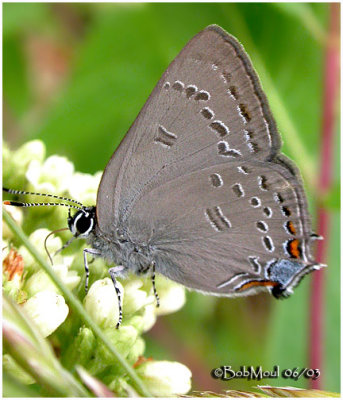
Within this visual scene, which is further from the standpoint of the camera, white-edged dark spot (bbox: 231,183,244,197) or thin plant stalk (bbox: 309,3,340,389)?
thin plant stalk (bbox: 309,3,340,389)

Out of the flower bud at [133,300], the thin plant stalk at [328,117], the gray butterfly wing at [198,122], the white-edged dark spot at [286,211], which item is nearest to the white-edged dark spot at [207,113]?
the gray butterfly wing at [198,122]

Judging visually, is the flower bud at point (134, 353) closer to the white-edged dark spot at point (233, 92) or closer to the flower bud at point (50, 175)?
the flower bud at point (50, 175)

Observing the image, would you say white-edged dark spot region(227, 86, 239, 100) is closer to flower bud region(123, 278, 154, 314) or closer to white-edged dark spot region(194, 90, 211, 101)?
white-edged dark spot region(194, 90, 211, 101)

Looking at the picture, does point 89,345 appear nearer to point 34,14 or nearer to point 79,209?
point 79,209

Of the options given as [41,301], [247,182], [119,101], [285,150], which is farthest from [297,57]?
[41,301]

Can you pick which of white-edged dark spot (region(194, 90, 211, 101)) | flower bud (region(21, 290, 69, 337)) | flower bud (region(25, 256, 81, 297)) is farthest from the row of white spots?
flower bud (region(21, 290, 69, 337))

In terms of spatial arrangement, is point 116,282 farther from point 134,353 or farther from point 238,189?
point 238,189
